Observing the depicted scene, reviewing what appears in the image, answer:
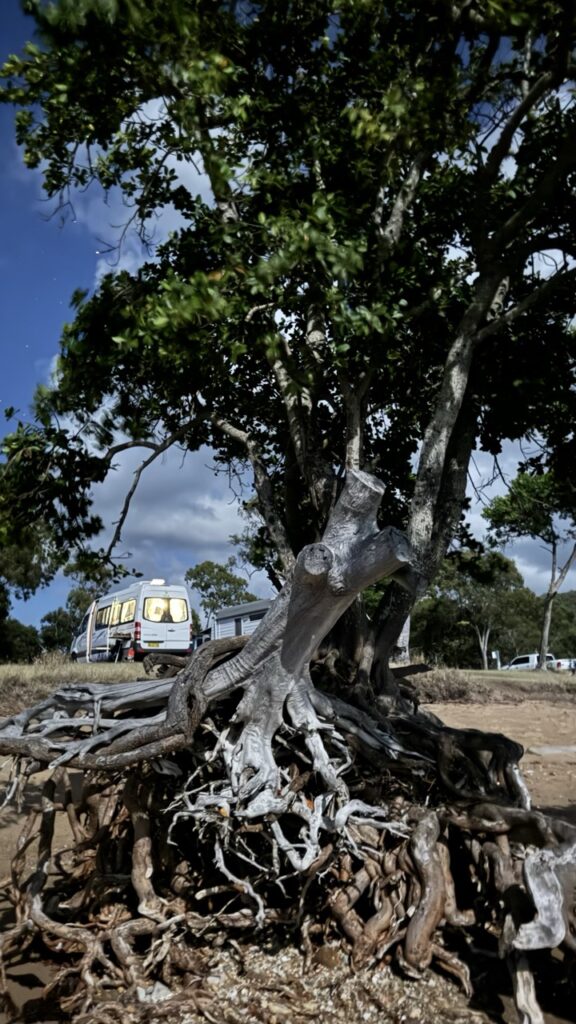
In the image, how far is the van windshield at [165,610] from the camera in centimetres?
2566

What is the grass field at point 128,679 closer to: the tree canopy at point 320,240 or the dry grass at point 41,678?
the dry grass at point 41,678

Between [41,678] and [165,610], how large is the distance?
11178 millimetres

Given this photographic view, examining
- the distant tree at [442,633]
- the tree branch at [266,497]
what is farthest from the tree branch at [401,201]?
the distant tree at [442,633]

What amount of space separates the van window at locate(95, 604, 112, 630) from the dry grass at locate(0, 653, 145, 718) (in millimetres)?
11583

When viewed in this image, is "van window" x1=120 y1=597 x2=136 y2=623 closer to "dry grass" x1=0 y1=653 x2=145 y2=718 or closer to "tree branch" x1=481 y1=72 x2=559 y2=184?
"dry grass" x1=0 y1=653 x2=145 y2=718

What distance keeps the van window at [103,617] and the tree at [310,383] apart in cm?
2168

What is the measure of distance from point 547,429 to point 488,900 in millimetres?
4594

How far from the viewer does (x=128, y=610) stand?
26.5 meters

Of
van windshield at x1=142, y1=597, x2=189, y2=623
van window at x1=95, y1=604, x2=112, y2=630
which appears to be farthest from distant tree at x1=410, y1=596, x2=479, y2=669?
van windshield at x1=142, y1=597, x2=189, y2=623

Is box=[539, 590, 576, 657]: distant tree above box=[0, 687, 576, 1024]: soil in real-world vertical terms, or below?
above

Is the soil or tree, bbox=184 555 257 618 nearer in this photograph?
the soil

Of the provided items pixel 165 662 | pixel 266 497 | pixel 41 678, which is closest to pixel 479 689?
pixel 41 678

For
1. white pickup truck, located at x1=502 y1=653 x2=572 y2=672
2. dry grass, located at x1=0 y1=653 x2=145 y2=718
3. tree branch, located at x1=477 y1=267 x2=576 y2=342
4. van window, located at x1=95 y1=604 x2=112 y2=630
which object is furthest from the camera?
white pickup truck, located at x1=502 y1=653 x2=572 y2=672

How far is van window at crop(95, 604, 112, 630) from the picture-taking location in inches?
1151
